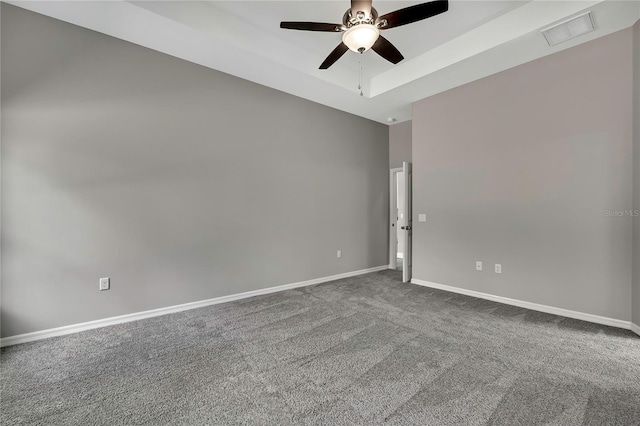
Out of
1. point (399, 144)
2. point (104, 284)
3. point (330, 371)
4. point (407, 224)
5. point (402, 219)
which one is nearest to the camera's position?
point (330, 371)

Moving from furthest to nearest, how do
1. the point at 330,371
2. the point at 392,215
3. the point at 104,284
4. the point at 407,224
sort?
the point at 392,215 < the point at 407,224 < the point at 104,284 < the point at 330,371

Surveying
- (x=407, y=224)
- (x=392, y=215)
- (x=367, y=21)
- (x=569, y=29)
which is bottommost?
(x=407, y=224)

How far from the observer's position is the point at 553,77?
313 cm

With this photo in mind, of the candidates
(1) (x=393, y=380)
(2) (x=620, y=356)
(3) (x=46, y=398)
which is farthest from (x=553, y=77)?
(3) (x=46, y=398)

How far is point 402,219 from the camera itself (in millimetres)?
6184

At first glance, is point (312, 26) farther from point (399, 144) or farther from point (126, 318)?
point (399, 144)

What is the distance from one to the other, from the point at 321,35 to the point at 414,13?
1.43 meters

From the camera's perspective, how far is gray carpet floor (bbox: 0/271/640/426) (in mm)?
1579

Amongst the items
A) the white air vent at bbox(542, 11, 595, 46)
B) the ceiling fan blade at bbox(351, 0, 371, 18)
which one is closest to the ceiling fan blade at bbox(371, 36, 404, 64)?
the ceiling fan blade at bbox(351, 0, 371, 18)

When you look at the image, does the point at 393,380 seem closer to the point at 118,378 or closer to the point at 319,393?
the point at 319,393

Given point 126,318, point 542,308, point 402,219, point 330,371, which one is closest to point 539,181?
point 542,308

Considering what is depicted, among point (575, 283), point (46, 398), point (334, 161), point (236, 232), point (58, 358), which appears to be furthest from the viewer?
point (334, 161)

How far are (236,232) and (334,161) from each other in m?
2.12

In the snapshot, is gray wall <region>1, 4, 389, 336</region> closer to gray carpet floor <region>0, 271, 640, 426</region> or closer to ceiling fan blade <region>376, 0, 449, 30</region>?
gray carpet floor <region>0, 271, 640, 426</region>
